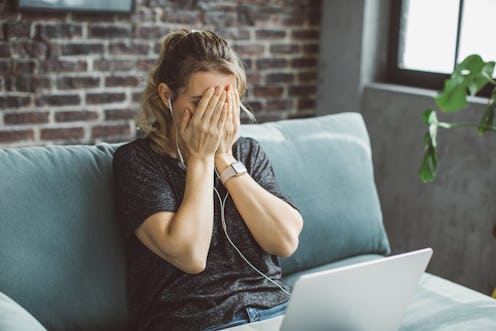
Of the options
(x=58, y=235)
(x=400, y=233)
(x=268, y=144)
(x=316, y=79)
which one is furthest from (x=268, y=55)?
(x=58, y=235)

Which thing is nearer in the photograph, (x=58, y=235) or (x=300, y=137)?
(x=58, y=235)

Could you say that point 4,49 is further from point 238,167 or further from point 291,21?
point 291,21

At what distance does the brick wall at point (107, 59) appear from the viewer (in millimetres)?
2654

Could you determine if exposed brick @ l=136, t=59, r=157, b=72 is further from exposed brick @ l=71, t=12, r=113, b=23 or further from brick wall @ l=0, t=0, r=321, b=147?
exposed brick @ l=71, t=12, r=113, b=23

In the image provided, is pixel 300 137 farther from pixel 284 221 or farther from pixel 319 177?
pixel 284 221

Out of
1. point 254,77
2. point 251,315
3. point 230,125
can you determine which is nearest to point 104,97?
point 254,77

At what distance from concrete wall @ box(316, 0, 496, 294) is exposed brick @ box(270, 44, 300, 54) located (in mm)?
162

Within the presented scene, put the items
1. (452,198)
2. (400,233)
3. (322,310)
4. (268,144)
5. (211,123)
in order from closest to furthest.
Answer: (322,310)
(211,123)
(268,144)
(452,198)
(400,233)

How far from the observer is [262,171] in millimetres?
1872

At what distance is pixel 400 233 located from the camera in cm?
320

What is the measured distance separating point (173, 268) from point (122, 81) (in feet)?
4.72

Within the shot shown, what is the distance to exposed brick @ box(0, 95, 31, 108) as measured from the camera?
264 cm

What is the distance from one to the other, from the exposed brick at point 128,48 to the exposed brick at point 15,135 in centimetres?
49

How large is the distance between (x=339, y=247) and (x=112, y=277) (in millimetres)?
801
